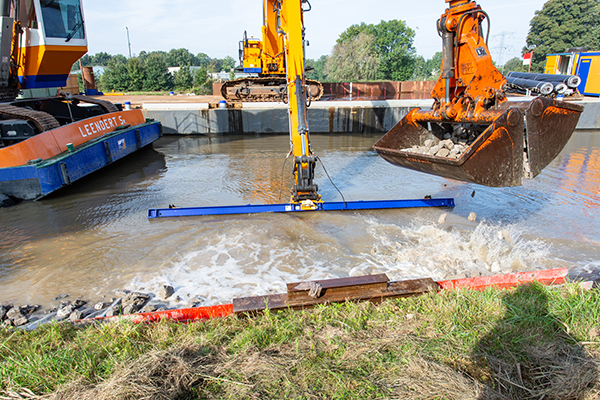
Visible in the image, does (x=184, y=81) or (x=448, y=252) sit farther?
(x=184, y=81)

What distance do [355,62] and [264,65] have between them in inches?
1754

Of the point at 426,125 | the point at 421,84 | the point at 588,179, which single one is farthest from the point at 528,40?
the point at 426,125

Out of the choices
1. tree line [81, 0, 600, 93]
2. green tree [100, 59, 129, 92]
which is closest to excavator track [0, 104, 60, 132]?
tree line [81, 0, 600, 93]

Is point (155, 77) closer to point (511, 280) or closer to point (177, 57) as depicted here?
point (511, 280)

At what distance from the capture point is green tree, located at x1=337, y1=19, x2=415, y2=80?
65812 mm

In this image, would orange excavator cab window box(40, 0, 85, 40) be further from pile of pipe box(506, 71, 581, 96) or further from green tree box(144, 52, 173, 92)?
green tree box(144, 52, 173, 92)

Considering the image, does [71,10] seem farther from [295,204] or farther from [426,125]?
[426,125]

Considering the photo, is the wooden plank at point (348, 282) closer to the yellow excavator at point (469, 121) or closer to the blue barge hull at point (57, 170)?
the yellow excavator at point (469, 121)

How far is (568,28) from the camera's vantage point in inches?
1949

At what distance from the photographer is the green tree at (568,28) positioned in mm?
49344

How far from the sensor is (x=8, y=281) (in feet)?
13.3

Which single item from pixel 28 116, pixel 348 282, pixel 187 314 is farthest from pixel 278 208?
pixel 28 116

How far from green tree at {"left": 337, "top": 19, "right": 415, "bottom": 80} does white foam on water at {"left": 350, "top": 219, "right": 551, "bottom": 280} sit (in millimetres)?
63665

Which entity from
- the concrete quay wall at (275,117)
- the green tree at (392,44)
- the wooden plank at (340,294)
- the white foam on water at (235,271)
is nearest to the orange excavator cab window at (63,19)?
the concrete quay wall at (275,117)
